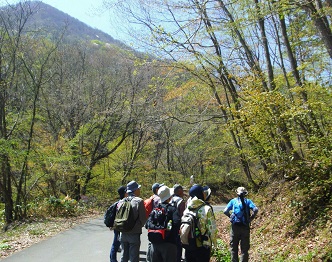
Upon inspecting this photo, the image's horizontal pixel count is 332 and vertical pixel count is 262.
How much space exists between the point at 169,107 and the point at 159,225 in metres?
12.8

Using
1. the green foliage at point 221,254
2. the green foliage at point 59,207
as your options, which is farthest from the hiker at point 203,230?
the green foliage at point 59,207

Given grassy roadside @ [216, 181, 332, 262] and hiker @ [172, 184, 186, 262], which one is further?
grassy roadside @ [216, 181, 332, 262]

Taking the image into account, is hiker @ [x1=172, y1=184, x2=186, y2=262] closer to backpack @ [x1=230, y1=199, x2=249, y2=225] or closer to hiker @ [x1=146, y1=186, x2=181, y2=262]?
hiker @ [x1=146, y1=186, x2=181, y2=262]

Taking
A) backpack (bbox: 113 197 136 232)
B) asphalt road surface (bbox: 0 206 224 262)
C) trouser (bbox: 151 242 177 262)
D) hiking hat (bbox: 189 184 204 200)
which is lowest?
asphalt road surface (bbox: 0 206 224 262)

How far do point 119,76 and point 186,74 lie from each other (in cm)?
1326

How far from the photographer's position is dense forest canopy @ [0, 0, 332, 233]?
9195 millimetres

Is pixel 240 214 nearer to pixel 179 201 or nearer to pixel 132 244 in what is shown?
pixel 179 201

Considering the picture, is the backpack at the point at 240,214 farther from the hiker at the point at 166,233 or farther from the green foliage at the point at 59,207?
the green foliage at the point at 59,207

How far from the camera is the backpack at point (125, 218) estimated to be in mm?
5930

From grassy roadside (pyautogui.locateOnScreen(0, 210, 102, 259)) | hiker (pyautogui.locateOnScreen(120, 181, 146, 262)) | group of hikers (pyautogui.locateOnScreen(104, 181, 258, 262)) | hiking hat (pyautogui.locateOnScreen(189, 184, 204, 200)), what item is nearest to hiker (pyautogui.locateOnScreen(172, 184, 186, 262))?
group of hikers (pyautogui.locateOnScreen(104, 181, 258, 262))

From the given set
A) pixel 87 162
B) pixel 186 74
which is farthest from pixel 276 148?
pixel 87 162

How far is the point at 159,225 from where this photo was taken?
5273 mm

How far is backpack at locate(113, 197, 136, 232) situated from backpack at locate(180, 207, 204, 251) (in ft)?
4.24

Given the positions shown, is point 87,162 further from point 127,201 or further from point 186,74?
point 127,201
